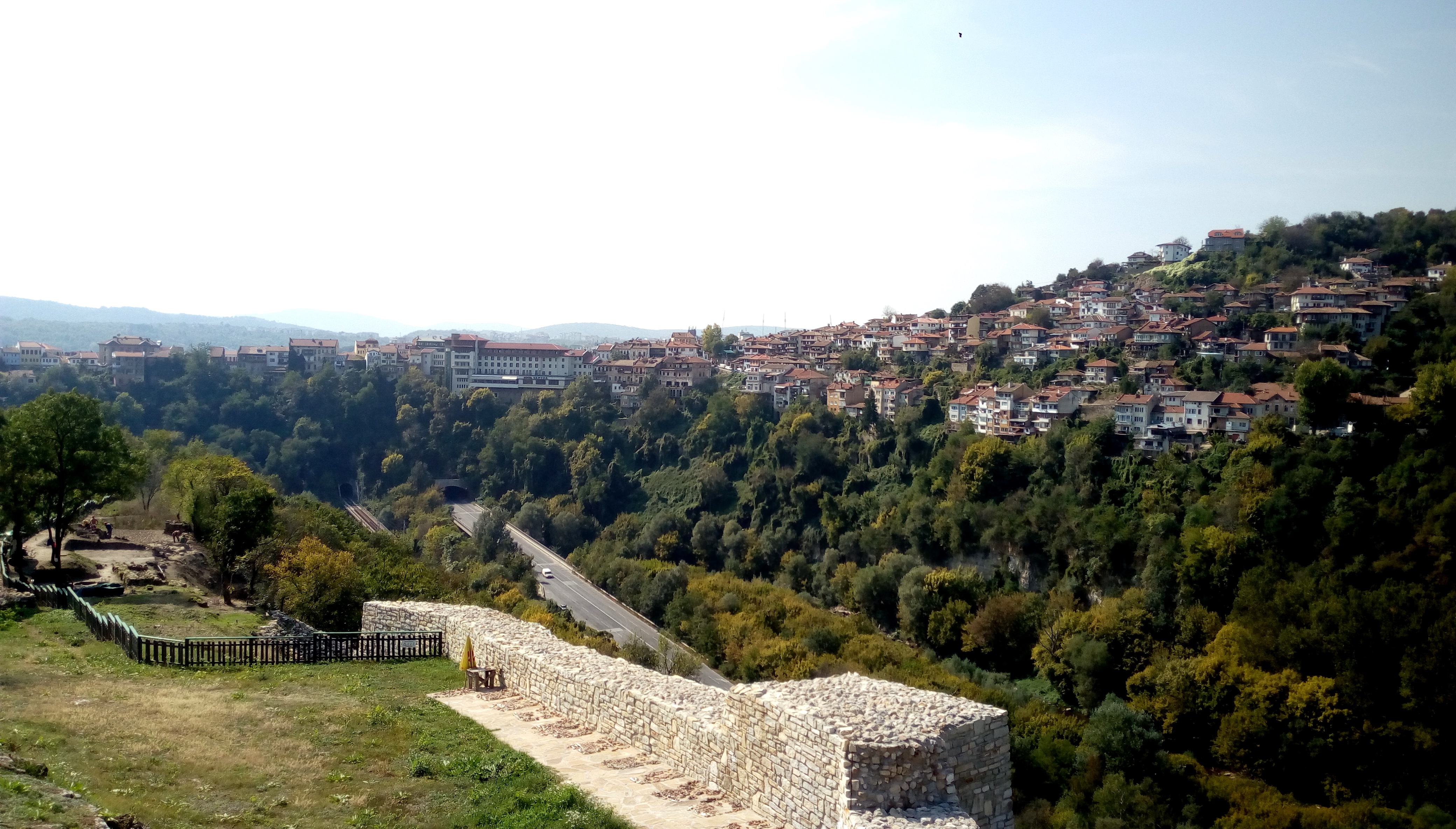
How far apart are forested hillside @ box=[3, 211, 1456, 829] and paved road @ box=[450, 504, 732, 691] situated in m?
0.80

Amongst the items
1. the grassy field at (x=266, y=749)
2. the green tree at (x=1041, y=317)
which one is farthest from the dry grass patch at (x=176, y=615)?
the green tree at (x=1041, y=317)

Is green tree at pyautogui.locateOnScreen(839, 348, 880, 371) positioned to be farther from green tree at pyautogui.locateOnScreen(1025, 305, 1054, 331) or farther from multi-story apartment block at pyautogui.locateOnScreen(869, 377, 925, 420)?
green tree at pyautogui.locateOnScreen(1025, 305, 1054, 331)

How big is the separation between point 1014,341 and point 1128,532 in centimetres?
2721

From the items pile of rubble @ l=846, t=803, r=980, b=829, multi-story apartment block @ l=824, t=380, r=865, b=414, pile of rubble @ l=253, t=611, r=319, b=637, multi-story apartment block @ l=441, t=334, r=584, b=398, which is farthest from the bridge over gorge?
pile of rubble @ l=846, t=803, r=980, b=829

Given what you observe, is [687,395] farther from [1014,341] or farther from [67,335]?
[67,335]

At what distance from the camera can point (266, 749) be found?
9.03 m

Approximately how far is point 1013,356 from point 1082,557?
74.2ft

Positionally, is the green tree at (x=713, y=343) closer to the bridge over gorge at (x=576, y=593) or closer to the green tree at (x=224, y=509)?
the bridge over gorge at (x=576, y=593)

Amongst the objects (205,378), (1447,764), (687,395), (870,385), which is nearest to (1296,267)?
(870,385)

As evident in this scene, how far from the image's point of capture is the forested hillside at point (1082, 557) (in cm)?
2502

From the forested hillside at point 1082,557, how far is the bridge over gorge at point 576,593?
816mm

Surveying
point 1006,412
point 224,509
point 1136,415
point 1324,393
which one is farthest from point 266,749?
point 1006,412

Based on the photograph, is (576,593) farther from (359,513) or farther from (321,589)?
(321,589)

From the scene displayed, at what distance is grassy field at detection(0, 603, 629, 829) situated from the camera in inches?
301
